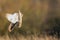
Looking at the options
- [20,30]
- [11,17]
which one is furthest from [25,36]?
[11,17]

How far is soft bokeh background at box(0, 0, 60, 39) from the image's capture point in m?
2.34

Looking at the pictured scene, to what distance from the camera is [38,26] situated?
2.36 meters

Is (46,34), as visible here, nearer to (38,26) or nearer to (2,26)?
(38,26)

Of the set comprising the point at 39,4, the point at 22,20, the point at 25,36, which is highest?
the point at 39,4

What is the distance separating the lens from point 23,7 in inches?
92.8

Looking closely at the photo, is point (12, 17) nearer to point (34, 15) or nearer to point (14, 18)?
point (14, 18)

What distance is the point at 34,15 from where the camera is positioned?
2355 mm

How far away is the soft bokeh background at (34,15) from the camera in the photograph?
2.34 metres

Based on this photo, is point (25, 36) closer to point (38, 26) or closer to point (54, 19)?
point (38, 26)

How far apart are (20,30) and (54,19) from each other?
0.36 m

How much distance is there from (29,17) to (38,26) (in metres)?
0.13

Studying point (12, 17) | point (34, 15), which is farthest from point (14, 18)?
point (34, 15)

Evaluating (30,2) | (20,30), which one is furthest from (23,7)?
(20,30)

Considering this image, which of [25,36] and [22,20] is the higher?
[22,20]
